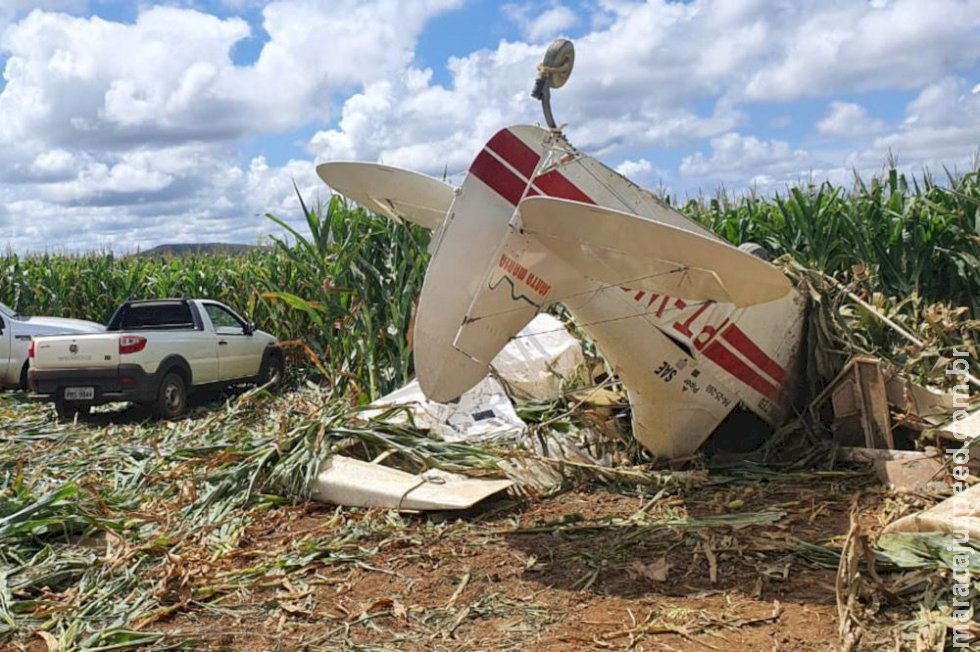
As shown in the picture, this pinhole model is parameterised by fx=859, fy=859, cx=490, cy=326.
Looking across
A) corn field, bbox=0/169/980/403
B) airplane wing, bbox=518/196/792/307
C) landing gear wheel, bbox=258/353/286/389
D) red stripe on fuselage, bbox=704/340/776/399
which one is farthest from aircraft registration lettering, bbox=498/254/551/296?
landing gear wheel, bbox=258/353/286/389

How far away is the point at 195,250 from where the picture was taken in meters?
21.5

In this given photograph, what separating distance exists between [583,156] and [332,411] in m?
3.27

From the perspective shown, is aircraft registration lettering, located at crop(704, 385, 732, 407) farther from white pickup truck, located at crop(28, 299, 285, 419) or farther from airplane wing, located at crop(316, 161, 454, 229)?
white pickup truck, located at crop(28, 299, 285, 419)

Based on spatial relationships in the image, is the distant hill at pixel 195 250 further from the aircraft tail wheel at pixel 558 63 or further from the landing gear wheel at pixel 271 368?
the aircraft tail wheel at pixel 558 63

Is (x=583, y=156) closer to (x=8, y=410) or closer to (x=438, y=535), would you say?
(x=438, y=535)

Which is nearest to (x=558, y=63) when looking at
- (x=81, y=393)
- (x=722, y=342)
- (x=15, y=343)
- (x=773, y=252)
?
(x=722, y=342)

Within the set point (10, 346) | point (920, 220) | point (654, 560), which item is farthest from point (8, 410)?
point (920, 220)

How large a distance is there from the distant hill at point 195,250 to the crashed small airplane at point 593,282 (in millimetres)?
14744

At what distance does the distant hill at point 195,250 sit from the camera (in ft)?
67.9

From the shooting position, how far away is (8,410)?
1239cm

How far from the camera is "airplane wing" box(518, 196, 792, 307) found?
431cm

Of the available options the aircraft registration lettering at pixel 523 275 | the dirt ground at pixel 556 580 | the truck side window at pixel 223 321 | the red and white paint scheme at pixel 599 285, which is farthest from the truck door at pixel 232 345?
the aircraft registration lettering at pixel 523 275

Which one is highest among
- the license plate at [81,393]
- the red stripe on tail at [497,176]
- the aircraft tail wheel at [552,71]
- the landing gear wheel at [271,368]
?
the aircraft tail wheel at [552,71]

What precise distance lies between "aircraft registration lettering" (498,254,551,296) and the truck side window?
8693mm
